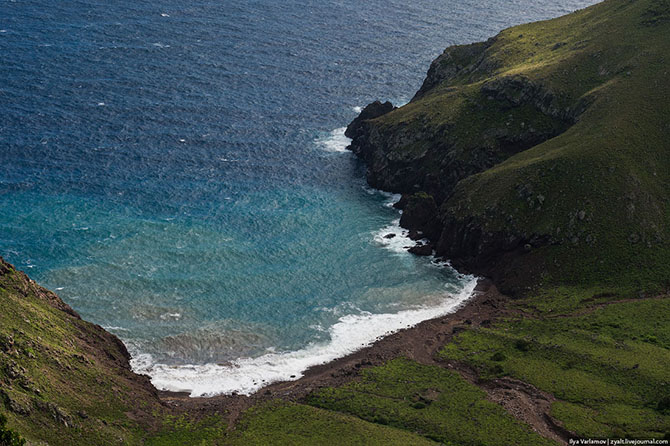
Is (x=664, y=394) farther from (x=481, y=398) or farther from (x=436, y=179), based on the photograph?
(x=436, y=179)

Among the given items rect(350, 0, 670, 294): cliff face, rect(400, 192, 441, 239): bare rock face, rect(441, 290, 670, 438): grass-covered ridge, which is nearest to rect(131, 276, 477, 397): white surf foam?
rect(441, 290, 670, 438): grass-covered ridge

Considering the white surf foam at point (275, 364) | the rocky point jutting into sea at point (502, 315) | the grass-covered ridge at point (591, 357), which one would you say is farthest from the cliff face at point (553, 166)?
the white surf foam at point (275, 364)

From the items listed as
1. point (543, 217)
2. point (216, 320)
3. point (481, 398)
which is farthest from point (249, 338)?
point (543, 217)

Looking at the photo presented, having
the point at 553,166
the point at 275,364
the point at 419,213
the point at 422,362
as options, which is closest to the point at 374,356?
the point at 422,362

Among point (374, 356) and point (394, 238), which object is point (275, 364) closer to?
point (374, 356)

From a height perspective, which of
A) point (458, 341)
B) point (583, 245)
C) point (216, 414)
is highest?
point (583, 245)

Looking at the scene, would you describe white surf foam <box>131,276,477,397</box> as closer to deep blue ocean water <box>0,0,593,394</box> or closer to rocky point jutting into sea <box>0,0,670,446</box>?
deep blue ocean water <box>0,0,593,394</box>

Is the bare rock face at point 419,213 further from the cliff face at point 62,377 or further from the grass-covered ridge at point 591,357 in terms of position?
the cliff face at point 62,377
